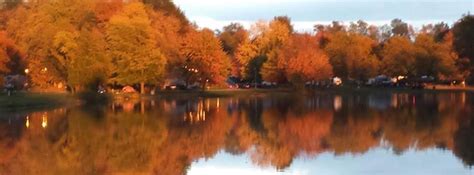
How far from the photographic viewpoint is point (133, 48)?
68.2 meters

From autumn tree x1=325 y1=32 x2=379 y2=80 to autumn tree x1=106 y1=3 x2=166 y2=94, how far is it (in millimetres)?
44432

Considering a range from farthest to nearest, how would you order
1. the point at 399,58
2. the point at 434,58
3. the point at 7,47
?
the point at 399,58 → the point at 434,58 → the point at 7,47

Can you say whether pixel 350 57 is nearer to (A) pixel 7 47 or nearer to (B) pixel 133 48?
(B) pixel 133 48

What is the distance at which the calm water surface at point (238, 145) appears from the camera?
62.7 feet

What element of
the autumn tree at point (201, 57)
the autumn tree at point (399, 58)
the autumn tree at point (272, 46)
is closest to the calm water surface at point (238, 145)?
the autumn tree at point (201, 57)

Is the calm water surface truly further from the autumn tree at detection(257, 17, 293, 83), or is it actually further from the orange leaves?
the autumn tree at detection(257, 17, 293, 83)

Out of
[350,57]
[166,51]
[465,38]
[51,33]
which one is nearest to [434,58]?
[350,57]

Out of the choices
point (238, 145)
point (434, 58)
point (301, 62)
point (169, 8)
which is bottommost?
point (238, 145)

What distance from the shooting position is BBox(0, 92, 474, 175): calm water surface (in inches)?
753

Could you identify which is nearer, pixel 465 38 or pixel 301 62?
pixel 465 38

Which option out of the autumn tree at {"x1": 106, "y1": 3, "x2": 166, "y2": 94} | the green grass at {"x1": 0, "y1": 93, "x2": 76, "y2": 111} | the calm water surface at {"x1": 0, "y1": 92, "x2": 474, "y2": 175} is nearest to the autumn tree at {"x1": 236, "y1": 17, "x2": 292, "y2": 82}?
the autumn tree at {"x1": 106, "y1": 3, "x2": 166, "y2": 94}

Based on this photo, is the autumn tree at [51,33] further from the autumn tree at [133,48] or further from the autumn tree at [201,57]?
the autumn tree at [201,57]

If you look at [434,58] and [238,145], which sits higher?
[434,58]

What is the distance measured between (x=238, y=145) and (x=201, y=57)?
57.4 metres
